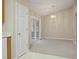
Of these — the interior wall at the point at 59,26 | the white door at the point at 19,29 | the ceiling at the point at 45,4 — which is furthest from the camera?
the interior wall at the point at 59,26

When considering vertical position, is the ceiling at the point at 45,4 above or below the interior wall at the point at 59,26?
above

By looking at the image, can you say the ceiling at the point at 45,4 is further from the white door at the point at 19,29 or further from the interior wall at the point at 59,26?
the interior wall at the point at 59,26

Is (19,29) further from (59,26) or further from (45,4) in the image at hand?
(59,26)

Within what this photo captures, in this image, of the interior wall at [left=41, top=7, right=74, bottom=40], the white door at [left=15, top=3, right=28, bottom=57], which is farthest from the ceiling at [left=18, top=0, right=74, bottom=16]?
the interior wall at [left=41, top=7, right=74, bottom=40]

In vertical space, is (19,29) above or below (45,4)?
below

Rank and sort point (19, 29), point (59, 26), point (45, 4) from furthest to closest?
point (59, 26)
point (45, 4)
point (19, 29)

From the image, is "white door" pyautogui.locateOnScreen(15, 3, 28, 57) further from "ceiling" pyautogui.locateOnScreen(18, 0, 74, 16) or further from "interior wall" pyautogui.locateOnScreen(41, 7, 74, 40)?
"interior wall" pyautogui.locateOnScreen(41, 7, 74, 40)

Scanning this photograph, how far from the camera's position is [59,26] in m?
9.67

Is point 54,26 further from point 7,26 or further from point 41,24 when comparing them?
point 7,26

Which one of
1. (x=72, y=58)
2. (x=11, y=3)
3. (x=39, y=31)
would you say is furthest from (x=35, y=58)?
(x=39, y=31)

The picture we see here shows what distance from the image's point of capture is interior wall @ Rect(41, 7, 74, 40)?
9.15 meters

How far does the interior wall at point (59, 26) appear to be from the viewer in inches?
360

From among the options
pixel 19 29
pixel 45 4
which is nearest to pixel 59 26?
pixel 45 4

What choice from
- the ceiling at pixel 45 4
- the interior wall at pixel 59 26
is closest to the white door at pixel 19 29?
the ceiling at pixel 45 4
